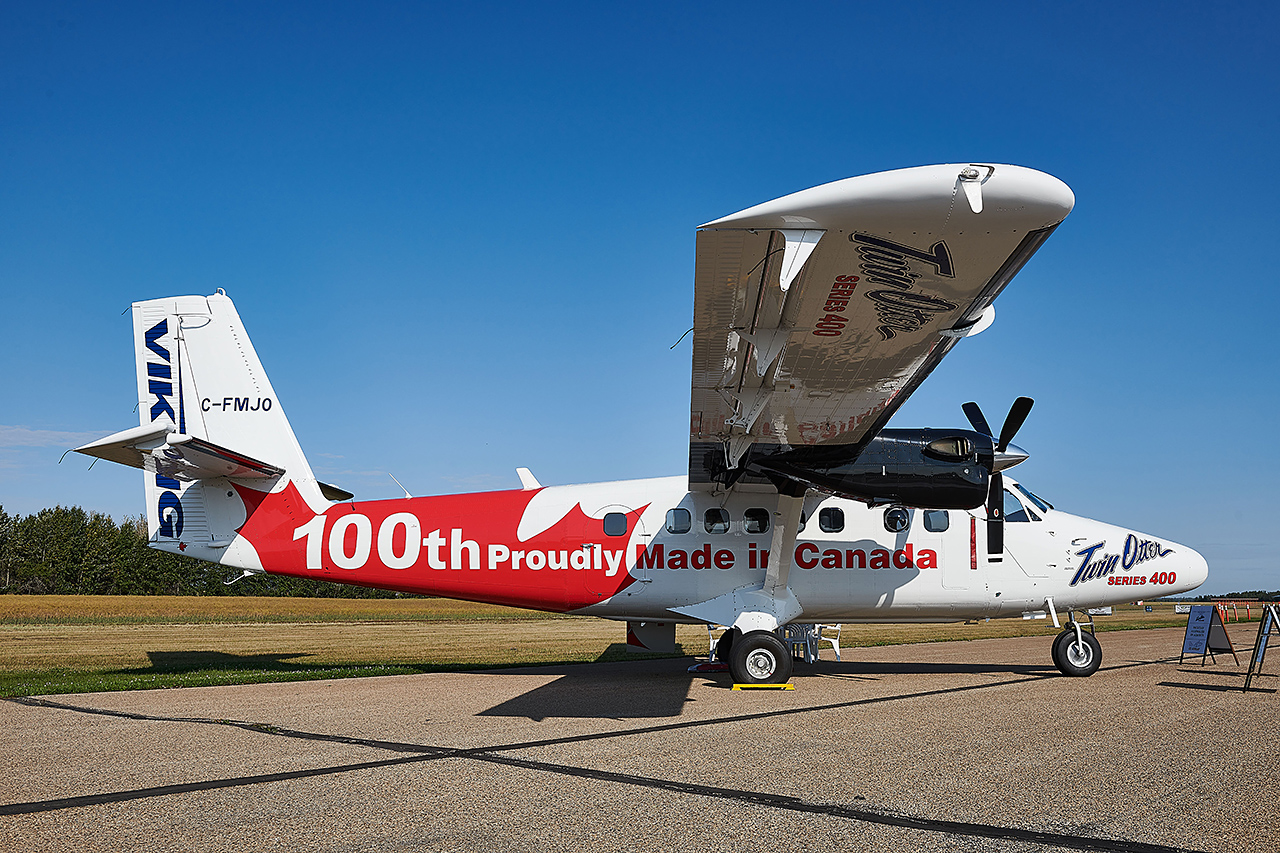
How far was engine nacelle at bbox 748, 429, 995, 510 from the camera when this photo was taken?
12.8m

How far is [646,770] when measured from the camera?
6945 millimetres

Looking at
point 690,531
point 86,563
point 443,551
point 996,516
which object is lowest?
point 86,563

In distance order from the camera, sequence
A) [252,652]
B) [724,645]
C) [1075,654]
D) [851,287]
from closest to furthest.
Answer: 1. [851,287]
2. [1075,654]
3. [724,645]
4. [252,652]

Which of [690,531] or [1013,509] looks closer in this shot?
[690,531]

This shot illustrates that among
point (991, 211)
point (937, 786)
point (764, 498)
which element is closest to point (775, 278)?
point (991, 211)

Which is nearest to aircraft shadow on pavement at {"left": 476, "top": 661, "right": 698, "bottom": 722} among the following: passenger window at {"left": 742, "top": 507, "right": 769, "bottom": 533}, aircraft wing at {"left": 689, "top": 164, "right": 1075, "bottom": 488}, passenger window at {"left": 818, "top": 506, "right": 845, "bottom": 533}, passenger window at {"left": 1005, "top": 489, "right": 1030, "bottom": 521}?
passenger window at {"left": 742, "top": 507, "right": 769, "bottom": 533}

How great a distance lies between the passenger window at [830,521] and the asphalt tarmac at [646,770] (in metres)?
3.30

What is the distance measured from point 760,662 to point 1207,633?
837 cm

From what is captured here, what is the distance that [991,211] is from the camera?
20.1 feet

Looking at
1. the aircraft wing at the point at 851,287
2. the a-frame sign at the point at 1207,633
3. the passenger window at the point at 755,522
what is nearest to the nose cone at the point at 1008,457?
the aircraft wing at the point at 851,287

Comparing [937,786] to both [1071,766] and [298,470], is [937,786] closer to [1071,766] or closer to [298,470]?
[1071,766]

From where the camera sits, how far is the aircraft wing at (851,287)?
6086mm

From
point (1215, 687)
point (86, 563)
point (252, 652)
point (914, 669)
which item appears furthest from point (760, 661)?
point (86, 563)

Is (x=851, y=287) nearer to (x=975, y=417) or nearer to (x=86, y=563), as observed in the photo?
(x=975, y=417)
